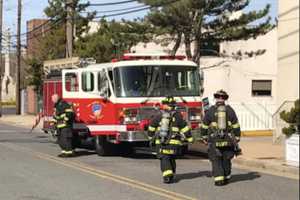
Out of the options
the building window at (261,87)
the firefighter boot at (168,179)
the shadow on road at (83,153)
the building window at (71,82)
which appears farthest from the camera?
the building window at (261,87)

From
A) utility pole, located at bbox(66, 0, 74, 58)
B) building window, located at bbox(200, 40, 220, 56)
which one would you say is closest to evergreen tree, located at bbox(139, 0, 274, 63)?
building window, located at bbox(200, 40, 220, 56)

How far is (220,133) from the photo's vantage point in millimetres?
9836

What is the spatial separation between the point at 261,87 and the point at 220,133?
31035 mm

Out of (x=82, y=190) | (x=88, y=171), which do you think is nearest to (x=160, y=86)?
(x=88, y=171)

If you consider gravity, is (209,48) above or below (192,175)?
above

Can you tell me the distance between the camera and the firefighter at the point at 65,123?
15.7 metres

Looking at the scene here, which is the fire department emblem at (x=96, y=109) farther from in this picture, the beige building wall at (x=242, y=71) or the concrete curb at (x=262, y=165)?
the beige building wall at (x=242, y=71)

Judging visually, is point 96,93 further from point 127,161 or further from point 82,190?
point 82,190

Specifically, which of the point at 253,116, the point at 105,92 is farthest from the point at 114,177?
the point at 253,116

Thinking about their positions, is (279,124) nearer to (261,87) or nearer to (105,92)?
(105,92)

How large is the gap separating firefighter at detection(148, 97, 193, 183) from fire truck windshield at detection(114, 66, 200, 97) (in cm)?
467

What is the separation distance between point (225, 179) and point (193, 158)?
5763mm

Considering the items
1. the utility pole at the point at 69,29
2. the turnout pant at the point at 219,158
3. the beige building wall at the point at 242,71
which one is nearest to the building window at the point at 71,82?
the turnout pant at the point at 219,158

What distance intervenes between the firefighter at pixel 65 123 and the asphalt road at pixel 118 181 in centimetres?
35
